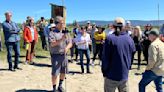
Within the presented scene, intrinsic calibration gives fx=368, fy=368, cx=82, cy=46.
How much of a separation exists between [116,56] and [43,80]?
5.66 meters

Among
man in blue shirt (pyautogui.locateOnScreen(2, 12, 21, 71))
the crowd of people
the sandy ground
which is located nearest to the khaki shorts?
the crowd of people

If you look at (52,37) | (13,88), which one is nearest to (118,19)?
(52,37)

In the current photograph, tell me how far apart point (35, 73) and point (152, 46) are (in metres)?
6.05

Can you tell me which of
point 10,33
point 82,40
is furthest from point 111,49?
point 10,33

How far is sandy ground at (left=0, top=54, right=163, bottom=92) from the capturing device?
10602mm

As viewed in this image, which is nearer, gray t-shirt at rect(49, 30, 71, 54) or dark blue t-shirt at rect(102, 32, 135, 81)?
dark blue t-shirt at rect(102, 32, 135, 81)

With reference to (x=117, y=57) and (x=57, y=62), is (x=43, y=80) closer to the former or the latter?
(x=57, y=62)

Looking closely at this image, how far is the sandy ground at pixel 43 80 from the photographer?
34.8ft

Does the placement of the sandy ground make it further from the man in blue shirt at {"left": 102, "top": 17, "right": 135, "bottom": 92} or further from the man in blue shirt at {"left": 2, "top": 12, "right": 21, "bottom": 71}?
the man in blue shirt at {"left": 102, "top": 17, "right": 135, "bottom": 92}

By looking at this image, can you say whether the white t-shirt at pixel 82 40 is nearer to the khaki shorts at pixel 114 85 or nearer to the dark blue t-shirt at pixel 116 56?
the khaki shorts at pixel 114 85

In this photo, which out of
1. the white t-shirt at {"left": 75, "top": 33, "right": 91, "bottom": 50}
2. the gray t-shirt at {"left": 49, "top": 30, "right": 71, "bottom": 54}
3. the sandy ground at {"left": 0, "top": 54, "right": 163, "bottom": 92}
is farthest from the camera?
the white t-shirt at {"left": 75, "top": 33, "right": 91, "bottom": 50}

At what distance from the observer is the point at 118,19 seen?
6.50 meters

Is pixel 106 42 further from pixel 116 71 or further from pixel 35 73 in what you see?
pixel 35 73

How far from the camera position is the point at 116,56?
6605 millimetres
